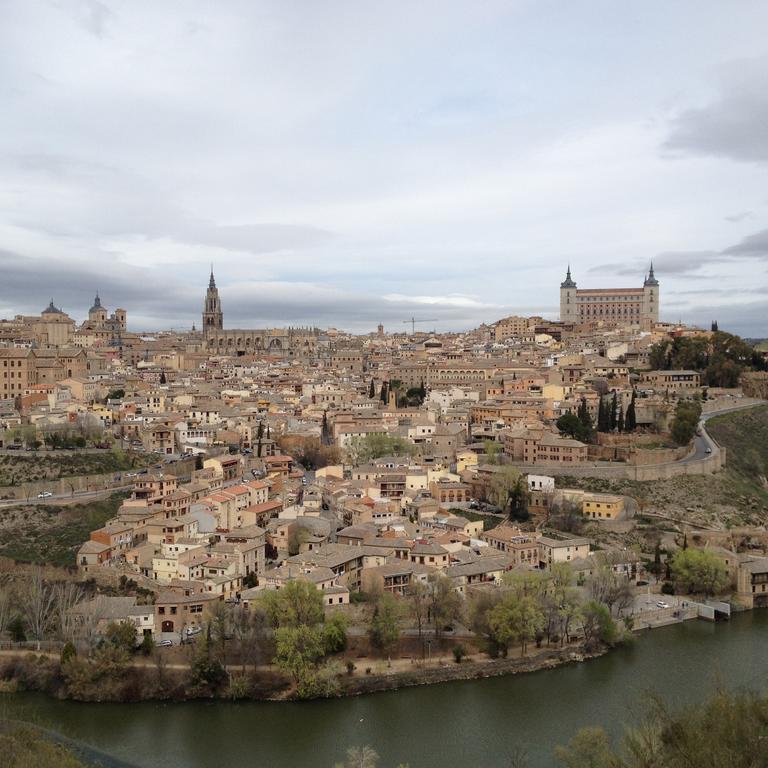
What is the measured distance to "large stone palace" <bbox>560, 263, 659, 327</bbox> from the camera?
2040 inches

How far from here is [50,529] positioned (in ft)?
54.5

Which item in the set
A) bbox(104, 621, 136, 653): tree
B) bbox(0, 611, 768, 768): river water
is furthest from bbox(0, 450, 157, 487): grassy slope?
bbox(0, 611, 768, 768): river water

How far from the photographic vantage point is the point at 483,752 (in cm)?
1051

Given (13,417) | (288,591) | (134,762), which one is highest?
(13,417)

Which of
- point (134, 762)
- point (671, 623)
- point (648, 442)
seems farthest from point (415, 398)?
point (134, 762)

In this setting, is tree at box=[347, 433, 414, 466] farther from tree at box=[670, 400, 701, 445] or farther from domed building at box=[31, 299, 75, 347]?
domed building at box=[31, 299, 75, 347]

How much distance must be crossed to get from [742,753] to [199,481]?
13.8m

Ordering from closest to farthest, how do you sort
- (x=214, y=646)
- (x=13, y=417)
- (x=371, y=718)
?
1. (x=371, y=718)
2. (x=214, y=646)
3. (x=13, y=417)

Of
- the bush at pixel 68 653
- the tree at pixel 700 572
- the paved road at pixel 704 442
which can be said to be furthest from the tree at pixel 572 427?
the bush at pixel 68 653

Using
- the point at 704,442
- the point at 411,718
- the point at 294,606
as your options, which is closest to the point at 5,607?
the point at 294,606

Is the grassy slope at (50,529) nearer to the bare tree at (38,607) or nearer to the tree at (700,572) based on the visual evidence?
the bare tree at (38,607)

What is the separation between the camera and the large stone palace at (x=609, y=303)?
51.8 m

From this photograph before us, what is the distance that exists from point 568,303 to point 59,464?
129ft

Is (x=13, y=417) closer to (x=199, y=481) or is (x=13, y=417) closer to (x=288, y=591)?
(x=199, y=481)
